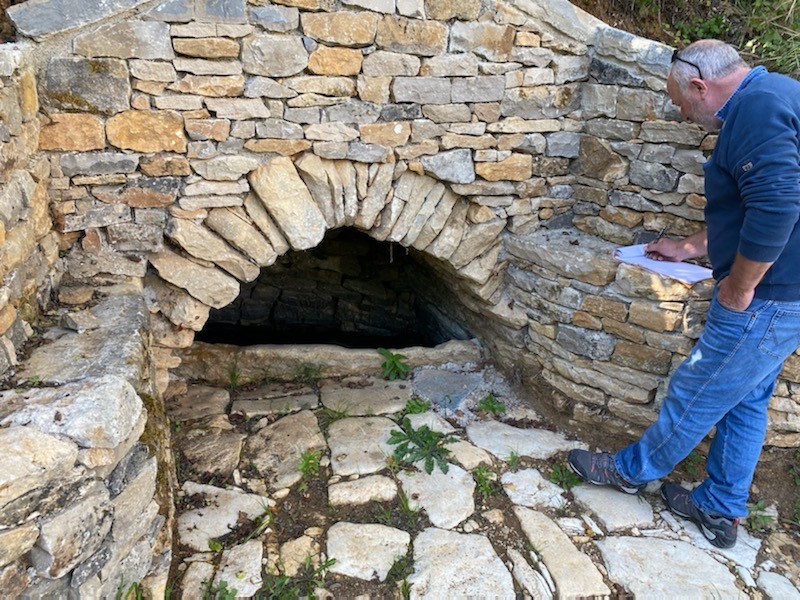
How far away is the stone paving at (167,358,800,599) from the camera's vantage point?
2.58m

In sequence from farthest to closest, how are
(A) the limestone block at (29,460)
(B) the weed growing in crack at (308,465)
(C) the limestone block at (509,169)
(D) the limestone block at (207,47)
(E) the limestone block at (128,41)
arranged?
(C) the limestone block at (509,169), (B) the weed growing in crack at (308,465), (D) the limestone block at (207,47), (E) the limestone block at (128,41), (A) the limestone block at (29,460)

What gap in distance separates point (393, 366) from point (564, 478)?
1.32 metres

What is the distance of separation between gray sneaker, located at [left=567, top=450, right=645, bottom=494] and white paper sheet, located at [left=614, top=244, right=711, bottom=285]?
3.09 feet

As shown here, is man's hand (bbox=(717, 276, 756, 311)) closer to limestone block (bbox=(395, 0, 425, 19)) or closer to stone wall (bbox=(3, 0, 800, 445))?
stone wall (bbox=(3, 0, 800, 445))

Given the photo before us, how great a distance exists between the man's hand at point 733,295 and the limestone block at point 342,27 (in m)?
1.94

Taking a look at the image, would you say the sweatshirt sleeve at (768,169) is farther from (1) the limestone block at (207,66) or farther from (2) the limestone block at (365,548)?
(1) the limestone block at (207,66)

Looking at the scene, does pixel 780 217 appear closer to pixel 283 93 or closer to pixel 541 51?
pixel 541 51

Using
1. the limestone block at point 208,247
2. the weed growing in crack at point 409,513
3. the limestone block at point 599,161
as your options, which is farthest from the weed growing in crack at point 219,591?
the limestone block at point 599,161

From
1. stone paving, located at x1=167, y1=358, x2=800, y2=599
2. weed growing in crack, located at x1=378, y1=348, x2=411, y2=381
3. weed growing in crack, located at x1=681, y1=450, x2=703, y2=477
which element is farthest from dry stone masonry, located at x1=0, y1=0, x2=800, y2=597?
weed growing in crack, located at x1=378, y1=348, x2=411, y2=381

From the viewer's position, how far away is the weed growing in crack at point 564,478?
3.19 meters

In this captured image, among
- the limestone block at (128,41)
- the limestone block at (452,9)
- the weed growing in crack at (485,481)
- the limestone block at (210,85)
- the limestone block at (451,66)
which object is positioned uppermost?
the limestone block at (452,9)

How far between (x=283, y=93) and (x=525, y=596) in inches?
96.1

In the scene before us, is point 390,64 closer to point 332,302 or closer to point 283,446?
point 283,446

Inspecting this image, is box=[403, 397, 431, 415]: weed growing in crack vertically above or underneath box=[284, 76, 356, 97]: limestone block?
underneath
